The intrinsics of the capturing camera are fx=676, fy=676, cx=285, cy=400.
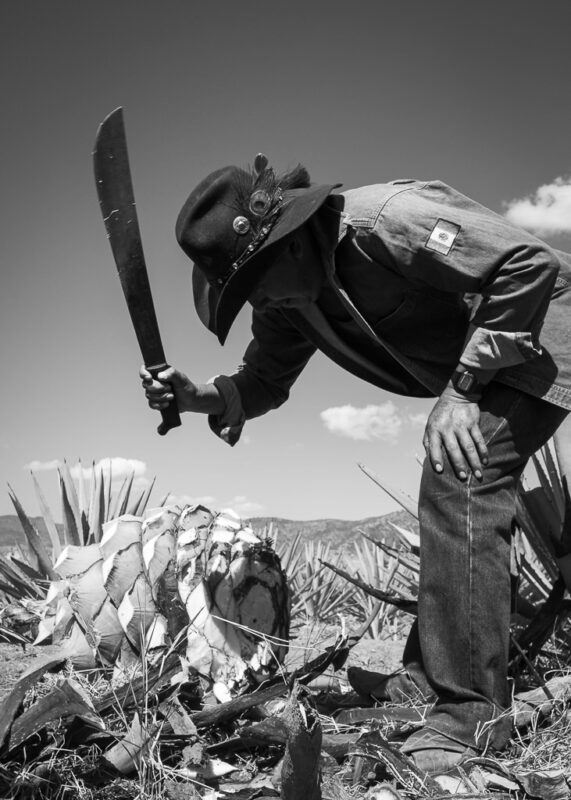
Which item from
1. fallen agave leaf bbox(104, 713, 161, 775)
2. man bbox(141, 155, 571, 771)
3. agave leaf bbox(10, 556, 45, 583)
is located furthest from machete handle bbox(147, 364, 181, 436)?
agave leaf bbox(10, 556, 45, 583)

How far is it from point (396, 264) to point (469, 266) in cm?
23

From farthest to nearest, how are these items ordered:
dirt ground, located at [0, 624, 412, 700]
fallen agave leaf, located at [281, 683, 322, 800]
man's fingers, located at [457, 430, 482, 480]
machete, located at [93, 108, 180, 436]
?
dirt ground, located at [0, 624, 412, 700] < machete, located at [93, 108, 180, 436] < man's fingers, located at [457, 430, 482, 480] < fallen agave leaf, located at [281, 683, 322, 800]

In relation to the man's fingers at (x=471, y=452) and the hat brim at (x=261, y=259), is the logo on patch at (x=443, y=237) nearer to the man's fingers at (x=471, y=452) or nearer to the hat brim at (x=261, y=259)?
the hat brim at (x=261, y=259)

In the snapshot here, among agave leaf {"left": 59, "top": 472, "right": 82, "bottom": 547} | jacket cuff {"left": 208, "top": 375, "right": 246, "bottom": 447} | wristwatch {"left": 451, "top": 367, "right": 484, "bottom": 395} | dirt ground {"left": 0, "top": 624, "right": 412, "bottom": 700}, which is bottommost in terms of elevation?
dirt ground {"left": 0, "top": 624, "right": 412, "bottom": 700}

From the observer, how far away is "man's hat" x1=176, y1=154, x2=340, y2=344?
2115 millimetres

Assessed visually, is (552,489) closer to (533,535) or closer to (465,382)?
(533,535)

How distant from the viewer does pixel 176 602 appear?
1.95 meters

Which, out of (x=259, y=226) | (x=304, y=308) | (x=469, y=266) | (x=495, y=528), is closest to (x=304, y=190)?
(x=259, y=226)

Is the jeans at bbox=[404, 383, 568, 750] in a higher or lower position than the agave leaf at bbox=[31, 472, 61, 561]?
higher

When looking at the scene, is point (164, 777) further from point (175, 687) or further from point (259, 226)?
point (259, 226)

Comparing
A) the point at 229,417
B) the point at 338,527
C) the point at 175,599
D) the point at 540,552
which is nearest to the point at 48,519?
the point at 229,417

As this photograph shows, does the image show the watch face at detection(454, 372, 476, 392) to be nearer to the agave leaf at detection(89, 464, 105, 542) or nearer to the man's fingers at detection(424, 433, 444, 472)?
the man's fingers at detection(424, 433, 444, 472)

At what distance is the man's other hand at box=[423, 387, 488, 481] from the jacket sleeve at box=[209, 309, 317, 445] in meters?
1.00

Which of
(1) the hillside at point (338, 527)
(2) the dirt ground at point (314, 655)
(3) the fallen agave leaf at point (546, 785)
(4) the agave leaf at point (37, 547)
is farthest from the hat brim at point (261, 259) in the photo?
(1) the hillside at point (338, 527)
